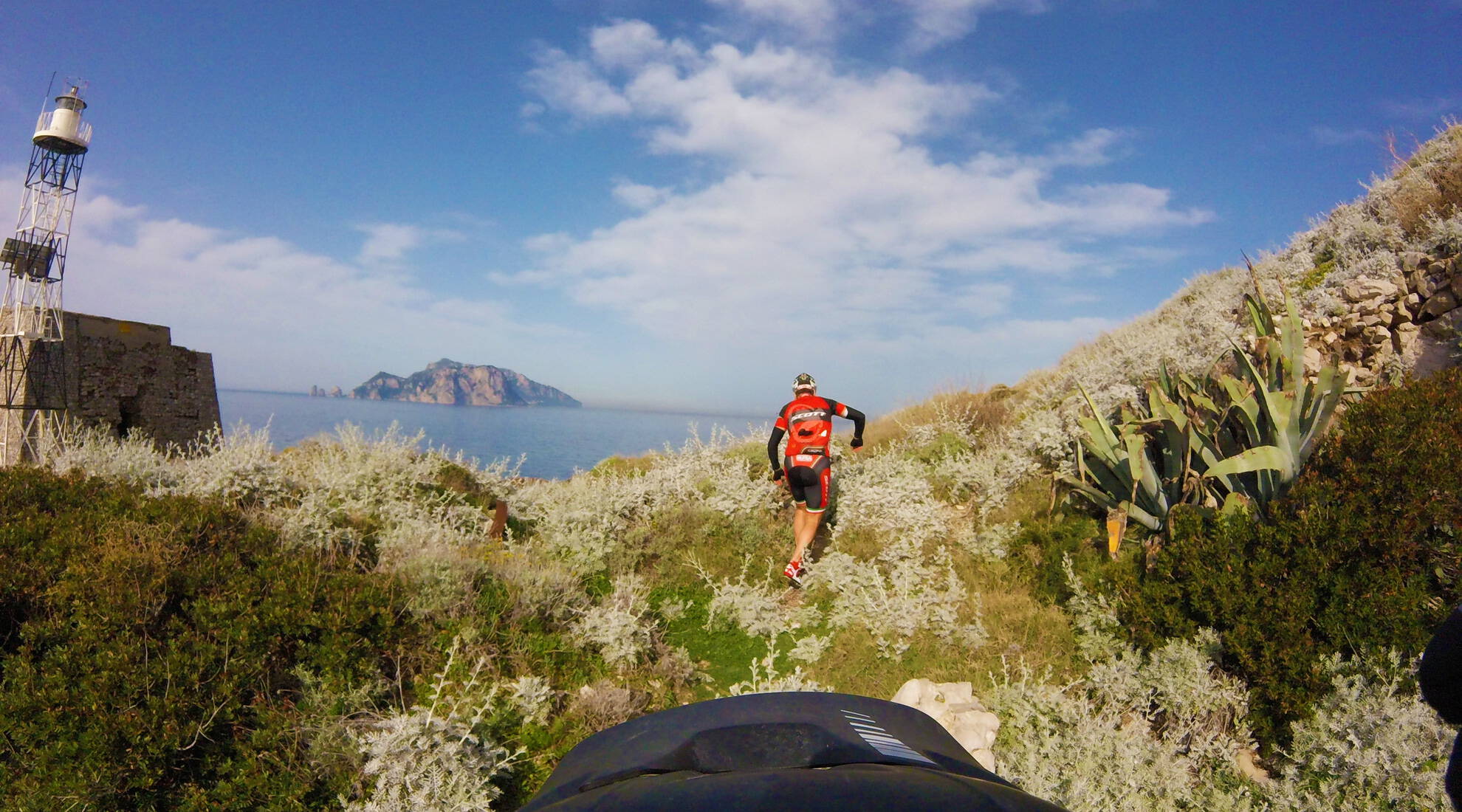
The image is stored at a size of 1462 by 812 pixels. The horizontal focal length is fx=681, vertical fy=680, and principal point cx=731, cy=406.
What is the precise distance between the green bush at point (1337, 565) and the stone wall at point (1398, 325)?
220 cm

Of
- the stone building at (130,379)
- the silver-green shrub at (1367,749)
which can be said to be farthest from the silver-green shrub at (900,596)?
the stone building at (130,379)

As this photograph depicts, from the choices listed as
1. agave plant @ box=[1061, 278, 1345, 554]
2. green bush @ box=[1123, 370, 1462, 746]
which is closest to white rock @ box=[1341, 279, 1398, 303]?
agave plant @ box=[1061, 278, 1345, 554]

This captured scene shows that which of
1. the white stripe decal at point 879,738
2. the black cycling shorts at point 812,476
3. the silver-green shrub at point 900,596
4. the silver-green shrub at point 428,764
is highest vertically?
the black cycling shorts at point 812,476

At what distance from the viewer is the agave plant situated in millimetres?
6469

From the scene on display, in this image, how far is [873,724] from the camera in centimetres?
229

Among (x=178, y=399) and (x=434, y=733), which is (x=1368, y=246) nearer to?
(x=434, y=733)

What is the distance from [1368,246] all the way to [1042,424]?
5542mm

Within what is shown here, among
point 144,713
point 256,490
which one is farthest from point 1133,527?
point 256,490

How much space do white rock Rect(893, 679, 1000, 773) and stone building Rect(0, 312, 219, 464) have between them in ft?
92.7

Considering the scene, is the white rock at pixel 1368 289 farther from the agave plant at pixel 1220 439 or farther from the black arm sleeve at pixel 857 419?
the black arm sleeve at pixel 857 419

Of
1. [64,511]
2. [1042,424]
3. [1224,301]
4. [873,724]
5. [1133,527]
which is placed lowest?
[64,511]

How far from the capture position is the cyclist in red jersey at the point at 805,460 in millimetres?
9156

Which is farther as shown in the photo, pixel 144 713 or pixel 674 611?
pixel 674 611

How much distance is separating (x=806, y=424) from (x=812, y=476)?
72 cm
